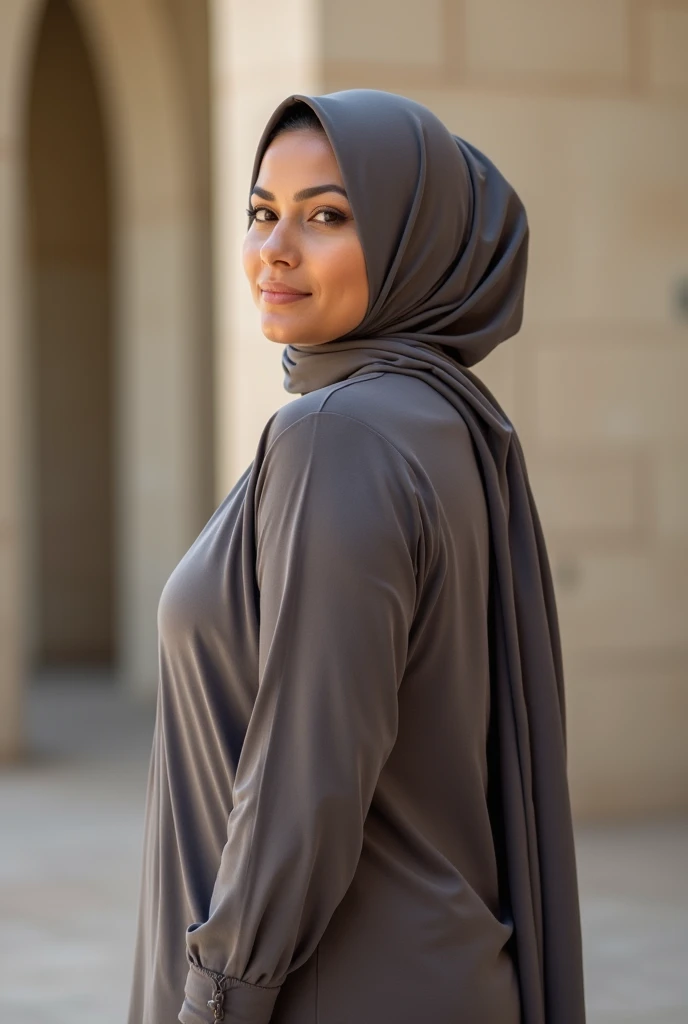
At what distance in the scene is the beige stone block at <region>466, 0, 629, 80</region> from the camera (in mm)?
5441

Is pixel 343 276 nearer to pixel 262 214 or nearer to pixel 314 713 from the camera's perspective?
pixel 262 214

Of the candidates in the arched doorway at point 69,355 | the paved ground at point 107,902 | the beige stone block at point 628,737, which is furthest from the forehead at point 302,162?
the arched doorway at point 69,355

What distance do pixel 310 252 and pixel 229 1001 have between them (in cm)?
88

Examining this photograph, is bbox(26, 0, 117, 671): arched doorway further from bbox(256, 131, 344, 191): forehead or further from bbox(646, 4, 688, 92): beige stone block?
bbox(256, 131, 344, 191): forehead

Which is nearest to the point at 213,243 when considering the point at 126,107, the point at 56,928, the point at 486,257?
the point at 126,107

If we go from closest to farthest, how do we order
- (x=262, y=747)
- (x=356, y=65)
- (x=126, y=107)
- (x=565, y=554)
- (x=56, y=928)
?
(x=262, y=747), (x=56, y=928), (x=356, y=65), (x=565, y=554), (x=126, y=107)

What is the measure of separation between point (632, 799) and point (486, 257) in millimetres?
4284

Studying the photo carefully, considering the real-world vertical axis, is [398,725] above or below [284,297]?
below

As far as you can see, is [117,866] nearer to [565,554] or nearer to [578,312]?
[565,554]

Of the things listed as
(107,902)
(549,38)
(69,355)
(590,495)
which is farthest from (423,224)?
(69,355)

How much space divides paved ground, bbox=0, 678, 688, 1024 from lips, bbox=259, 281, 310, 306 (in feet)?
8.70

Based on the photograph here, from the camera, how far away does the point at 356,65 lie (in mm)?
5305

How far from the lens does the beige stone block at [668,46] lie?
18.6ft

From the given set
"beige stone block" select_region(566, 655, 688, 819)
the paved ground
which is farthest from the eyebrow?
"beige stone block" select_region(566, 655, 688, 819)
